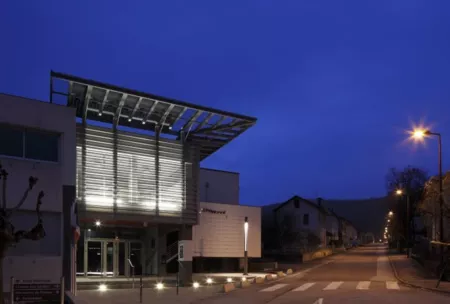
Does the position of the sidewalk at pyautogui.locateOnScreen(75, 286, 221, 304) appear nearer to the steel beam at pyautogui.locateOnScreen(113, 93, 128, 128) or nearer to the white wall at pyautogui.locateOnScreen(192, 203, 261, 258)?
the steel beam at pyautogui.locateOnScreen(113, 93, 128, 128)

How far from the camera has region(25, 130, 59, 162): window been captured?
2259 cm

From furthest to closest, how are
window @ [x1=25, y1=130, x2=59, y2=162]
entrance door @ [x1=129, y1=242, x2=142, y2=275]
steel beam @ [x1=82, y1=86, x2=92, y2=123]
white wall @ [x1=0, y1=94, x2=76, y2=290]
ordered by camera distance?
entrance door @ [x1=129, y1=242, x2=142, y2=275]
steel beam @ [x1=82, y1=86, x2=92, y2=123]
window @ [x1=25, y1=130, x2=59, y2=162]
white wall @ [x1=0, y1=94, x2=76, y2=290]

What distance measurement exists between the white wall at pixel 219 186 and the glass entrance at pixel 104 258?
10.8 metres

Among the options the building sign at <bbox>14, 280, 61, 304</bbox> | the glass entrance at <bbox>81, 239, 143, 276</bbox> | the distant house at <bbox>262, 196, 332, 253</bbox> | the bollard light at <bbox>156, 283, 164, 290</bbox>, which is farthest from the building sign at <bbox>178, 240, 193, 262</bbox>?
the distant house at <bbox>262, 196, 332, 253</bbox>

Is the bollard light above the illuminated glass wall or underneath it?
underneath

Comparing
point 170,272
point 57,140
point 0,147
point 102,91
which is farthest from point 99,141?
point 170,272

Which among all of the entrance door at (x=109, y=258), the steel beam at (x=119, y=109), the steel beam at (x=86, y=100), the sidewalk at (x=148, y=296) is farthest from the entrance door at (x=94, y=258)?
the steel beam at (x=86, y=100)

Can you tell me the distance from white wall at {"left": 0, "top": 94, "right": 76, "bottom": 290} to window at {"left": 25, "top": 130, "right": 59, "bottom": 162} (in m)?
0.24

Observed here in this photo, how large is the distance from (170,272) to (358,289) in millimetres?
15936

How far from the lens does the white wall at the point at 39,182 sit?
851 inches

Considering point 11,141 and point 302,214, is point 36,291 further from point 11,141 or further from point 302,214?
point 302,214

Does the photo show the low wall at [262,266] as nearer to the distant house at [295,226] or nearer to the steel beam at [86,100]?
the steel beam at [86,100]

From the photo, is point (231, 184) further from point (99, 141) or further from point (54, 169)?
point (54, 169)

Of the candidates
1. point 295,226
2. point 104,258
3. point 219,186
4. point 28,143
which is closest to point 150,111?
point 28,143
